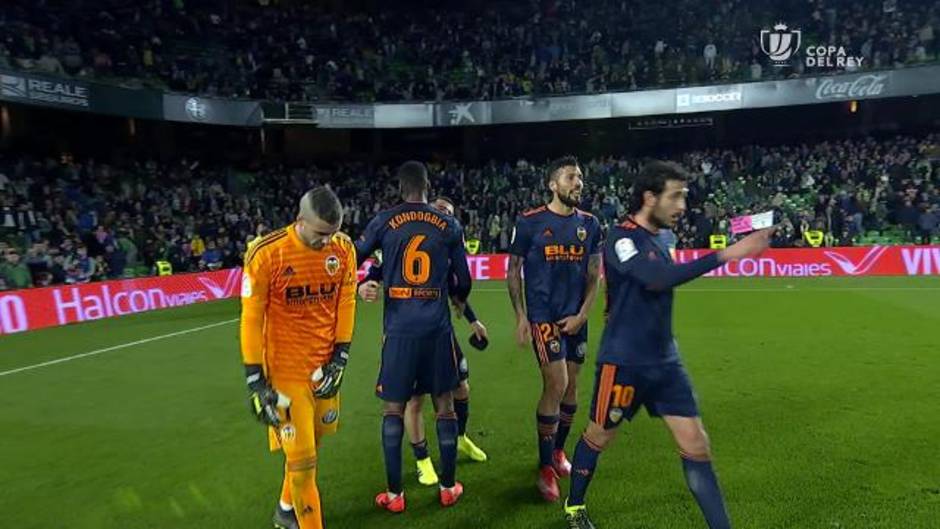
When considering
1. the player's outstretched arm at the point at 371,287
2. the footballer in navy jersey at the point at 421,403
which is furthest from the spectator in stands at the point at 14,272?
the player's outstretched arm at the point at 371,287

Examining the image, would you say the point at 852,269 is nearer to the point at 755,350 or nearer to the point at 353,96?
the point at 755,350

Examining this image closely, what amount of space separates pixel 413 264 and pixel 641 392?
1.77 m

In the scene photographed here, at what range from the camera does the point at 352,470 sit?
5.72m

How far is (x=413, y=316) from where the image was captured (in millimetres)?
4691

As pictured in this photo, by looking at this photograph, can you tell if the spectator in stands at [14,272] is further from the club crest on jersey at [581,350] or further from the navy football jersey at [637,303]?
the navy football jersey at [637,303]

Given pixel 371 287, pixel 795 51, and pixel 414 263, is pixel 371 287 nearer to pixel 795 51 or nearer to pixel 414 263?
pixel 414 263

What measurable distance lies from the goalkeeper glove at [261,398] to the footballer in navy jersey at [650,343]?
6.06 feet

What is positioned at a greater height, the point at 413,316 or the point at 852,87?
the point at 852,87

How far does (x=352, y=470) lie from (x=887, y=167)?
26.7m

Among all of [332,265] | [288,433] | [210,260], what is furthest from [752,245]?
[210,260]

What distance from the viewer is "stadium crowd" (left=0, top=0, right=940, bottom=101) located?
27.1m

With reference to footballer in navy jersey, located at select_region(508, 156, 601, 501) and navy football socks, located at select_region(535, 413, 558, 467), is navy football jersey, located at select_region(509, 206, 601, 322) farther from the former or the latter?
navy football socks, located at select_region(535, 413, 558, 467)

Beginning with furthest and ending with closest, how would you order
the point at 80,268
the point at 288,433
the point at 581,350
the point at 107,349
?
the point at 80,268
the point at 107,349
the point at 581,350
the point at 288,433

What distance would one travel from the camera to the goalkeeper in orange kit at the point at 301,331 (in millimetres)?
3740
